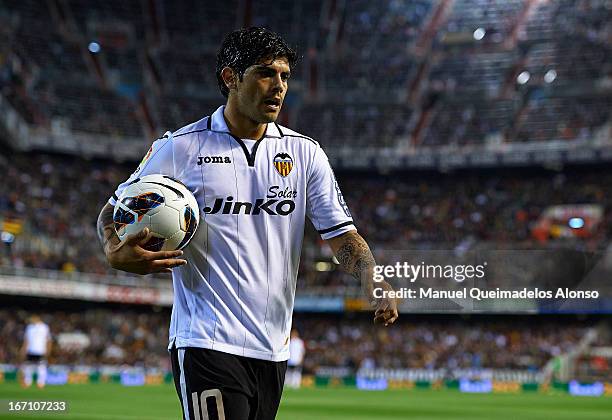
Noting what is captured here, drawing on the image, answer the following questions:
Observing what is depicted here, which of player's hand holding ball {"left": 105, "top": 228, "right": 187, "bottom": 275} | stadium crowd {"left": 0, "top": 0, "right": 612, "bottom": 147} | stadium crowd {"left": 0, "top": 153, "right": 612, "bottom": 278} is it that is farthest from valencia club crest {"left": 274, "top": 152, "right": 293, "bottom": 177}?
stadium crowd {"left": 0, "top": 0, "right": 612, "bottom": 147}

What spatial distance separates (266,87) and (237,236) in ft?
2.20

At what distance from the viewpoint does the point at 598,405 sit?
871 inches

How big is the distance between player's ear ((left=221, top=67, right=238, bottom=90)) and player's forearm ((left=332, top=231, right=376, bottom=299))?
877mm

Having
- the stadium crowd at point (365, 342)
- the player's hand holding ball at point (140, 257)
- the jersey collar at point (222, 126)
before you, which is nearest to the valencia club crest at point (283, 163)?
the jersey collar at point (222, 126)

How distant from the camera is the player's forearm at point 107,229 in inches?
171

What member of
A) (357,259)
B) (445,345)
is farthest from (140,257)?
(445,345)

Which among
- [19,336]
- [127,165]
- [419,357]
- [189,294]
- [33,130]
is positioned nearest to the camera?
[189,294]

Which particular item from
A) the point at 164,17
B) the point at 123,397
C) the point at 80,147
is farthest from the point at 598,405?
the point at 164,17

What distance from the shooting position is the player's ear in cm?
447

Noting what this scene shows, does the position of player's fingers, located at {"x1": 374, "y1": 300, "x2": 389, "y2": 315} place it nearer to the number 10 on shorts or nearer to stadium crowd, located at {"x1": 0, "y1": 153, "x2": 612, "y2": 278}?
the number 10 on shorts

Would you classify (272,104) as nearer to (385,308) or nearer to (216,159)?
(216,159)

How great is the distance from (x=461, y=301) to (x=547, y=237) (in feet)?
129

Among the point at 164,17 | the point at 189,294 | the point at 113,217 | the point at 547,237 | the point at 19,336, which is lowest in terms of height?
the point at 189,294

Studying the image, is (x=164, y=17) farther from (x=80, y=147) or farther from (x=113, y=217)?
(x=113, y=217)
